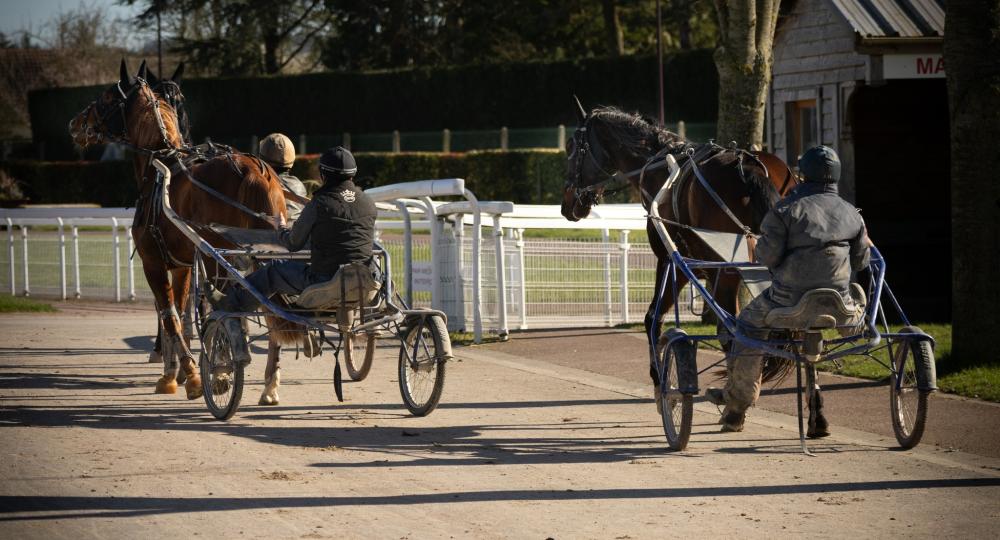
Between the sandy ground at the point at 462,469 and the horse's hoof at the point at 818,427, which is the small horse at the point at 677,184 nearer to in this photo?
the horse's hoof at the point at 818,427

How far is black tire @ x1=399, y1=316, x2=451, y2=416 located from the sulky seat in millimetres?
2495

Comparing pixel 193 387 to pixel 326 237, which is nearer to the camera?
pixel 326 237

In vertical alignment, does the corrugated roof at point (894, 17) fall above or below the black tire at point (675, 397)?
above

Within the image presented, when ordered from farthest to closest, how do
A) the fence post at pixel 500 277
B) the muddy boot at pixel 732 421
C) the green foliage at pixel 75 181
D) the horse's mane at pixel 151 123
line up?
the green foliage at pixel 75 181 → the fence post at pixel 500 277 → the horse's mane at pixel 151 123 → the muddy boot at pixel 732 421

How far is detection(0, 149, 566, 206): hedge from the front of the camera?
137ft

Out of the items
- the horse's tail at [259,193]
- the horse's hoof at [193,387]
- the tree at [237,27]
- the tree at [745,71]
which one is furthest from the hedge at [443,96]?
the horse's hoof at [193,387]

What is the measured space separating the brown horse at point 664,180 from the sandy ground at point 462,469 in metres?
1.09

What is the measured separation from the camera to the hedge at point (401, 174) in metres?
41.9

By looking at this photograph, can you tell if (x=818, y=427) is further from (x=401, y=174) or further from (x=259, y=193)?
(x=401, y=174)

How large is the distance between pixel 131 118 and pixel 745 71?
6.98 metres

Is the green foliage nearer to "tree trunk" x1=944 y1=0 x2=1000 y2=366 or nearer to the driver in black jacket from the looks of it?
the driver in black jacket

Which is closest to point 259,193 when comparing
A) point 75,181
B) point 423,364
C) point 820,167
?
point 423,364

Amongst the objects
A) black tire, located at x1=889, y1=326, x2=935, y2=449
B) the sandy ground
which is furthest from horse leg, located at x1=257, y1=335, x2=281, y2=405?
black tire, located at x1=889, y1=326, x2=935, y2=449

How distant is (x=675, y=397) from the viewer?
28.3ft
